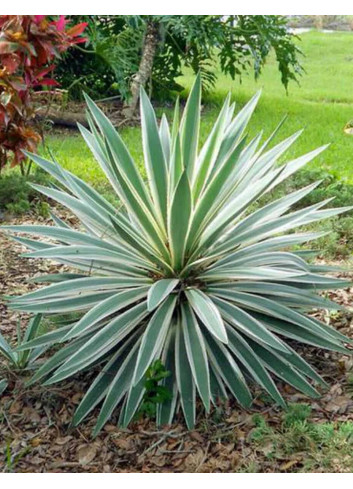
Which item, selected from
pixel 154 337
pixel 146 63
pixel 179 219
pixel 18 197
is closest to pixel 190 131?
pixel 179 219

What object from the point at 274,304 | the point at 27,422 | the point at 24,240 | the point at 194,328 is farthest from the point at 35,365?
the point at 274,304

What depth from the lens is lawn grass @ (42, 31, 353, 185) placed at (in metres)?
5.87

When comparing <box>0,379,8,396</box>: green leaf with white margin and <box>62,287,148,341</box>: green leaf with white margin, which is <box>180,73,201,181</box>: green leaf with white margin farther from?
<box>0,379,8,396</box>: green leaf with white margin

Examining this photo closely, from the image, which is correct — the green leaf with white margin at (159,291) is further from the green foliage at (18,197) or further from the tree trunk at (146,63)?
the tree trunk at (146,63)

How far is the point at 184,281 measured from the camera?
292 centimetres

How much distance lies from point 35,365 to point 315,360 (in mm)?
1091

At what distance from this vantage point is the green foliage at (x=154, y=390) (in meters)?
2.73

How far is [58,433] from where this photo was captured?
284 cm

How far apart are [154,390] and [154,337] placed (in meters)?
0.23

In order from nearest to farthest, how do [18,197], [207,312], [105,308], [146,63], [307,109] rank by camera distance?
[207,312], [105,308], [18,197], [146,63], [307,109]

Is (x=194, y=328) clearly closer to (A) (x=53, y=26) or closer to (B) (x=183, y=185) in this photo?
(B) (x=183, y=185)

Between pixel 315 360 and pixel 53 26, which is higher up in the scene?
pixel 53 26

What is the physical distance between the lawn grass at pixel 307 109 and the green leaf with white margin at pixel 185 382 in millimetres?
2514

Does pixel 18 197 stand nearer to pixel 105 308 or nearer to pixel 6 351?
pixel 6 351
